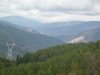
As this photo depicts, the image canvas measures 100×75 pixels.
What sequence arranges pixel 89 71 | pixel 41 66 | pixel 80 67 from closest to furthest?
pixel 89 71, pixel 80 67, pixel 41 66

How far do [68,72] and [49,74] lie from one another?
10.1 metres

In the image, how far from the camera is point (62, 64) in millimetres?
156500

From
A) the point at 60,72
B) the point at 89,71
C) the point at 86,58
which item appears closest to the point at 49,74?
the point at 60,72

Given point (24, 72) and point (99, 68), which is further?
point (24, 72)

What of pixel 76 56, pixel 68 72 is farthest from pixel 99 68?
pixel 76 56

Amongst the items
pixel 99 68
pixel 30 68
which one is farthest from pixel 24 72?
pixel 99 68

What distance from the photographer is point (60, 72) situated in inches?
5758

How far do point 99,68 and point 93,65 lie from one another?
199 inches

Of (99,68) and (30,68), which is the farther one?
(30,68)

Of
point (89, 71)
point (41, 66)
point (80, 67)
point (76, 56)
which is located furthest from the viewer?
point (76, 56)

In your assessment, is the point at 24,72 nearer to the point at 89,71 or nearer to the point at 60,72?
the point at 60,72

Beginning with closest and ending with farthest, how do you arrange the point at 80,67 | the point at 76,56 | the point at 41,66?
the point at 80,67 → the point at 41,66 → the point at 76,56

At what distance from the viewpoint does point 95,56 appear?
528 feet

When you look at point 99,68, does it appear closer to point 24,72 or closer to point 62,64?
point 62,64
